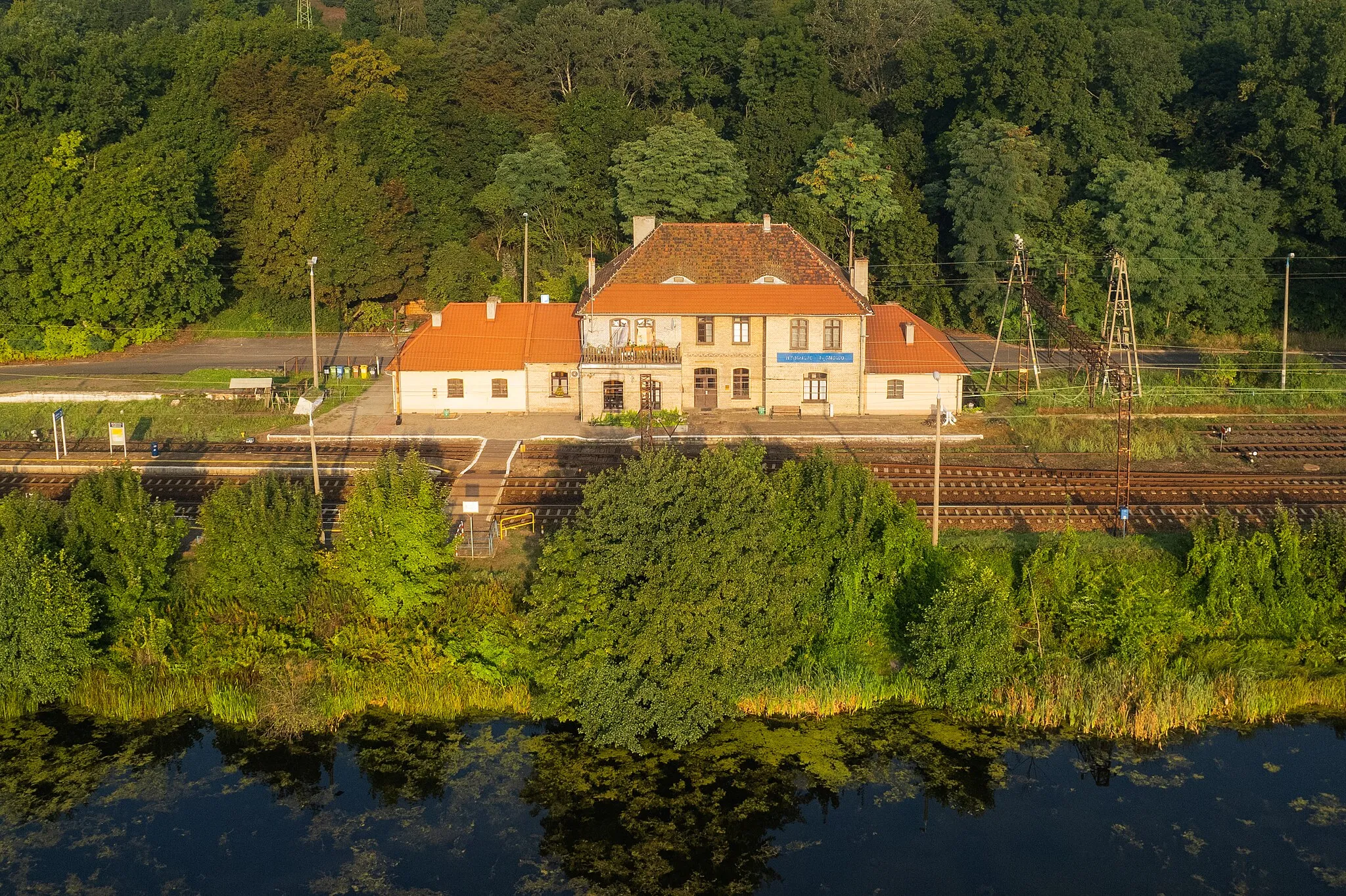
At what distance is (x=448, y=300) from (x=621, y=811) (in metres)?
46.9

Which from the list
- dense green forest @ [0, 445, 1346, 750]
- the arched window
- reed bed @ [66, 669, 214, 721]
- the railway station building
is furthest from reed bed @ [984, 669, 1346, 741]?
the arched window

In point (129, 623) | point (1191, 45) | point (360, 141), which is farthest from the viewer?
point (1191, 45)

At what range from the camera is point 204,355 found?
2525 inches

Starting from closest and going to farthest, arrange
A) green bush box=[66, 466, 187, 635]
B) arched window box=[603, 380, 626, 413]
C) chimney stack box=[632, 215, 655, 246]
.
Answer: green bush box=[66, 466, 187, 635]
arched window box=[603, 380, 626, 413]
chimney stack box=[632, 215, 655, 246]

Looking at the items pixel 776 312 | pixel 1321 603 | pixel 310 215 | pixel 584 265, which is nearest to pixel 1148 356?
pixel 776 312

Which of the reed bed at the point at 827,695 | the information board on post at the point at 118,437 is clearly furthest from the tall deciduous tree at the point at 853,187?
the reed bed at the point at 827,695

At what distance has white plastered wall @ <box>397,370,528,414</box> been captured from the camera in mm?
51719

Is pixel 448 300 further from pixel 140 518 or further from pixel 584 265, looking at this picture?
pixel 140 518

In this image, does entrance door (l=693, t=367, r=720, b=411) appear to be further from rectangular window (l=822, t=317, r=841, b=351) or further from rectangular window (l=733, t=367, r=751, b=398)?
rectangular window (l=822, t=317, r=841, b=351)

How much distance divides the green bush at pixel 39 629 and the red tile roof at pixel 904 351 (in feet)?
100

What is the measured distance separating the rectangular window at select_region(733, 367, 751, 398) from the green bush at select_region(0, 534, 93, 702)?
27.4m

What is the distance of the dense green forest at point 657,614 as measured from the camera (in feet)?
93.1

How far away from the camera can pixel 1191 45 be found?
79188 mm

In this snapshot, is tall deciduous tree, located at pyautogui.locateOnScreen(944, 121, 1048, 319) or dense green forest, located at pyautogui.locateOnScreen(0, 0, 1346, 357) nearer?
dense green forest, located at pyautogui.locateOnScreen(0, 0, 1346, 357)
